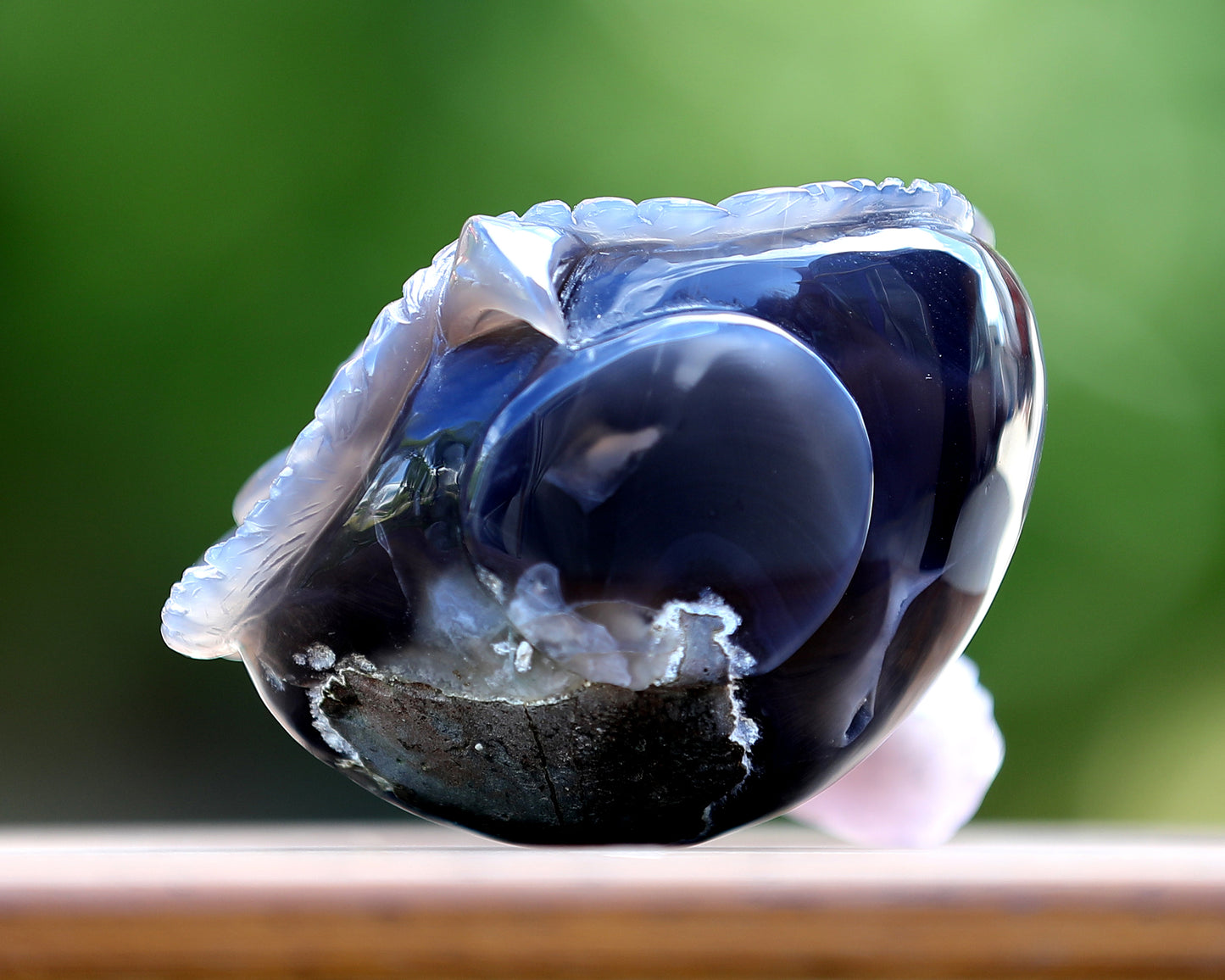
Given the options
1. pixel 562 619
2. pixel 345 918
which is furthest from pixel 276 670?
pixel 345 918

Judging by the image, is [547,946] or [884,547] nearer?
[884,547]

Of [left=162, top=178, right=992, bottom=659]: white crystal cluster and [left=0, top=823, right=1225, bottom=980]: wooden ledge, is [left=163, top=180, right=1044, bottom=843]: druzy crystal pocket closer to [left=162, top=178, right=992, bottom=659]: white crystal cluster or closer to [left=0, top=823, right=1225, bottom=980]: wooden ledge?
[left=162, top=178, right=992, bottom=659]: white crystal cluster

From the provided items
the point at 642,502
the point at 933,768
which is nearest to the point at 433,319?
the point at 642,502

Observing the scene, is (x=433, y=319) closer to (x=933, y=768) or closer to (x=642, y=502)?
(x=642, y=502)

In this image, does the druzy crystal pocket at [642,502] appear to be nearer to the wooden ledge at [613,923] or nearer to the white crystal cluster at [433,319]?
the white crystal cluster at [433,319]

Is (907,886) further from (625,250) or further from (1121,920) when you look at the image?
(625,250)

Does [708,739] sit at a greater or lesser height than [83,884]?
greater

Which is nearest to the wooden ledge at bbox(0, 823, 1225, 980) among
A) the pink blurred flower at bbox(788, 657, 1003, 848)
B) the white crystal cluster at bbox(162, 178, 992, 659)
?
the pink blurred flower at bbox(788, 657, 1003, 848)
